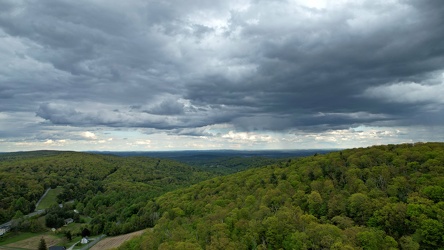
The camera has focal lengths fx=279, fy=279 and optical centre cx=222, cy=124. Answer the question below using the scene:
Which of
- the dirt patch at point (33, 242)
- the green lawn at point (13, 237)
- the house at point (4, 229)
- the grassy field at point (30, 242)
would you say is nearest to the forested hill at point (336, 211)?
the dirt patch at point (33, 242)

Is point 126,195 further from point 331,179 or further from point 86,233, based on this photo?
point 331,179

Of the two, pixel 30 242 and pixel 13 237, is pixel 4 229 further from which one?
pixel 30 242

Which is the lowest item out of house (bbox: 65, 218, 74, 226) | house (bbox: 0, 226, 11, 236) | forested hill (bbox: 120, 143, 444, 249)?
house (bbox: 65, 218, 74, 226)

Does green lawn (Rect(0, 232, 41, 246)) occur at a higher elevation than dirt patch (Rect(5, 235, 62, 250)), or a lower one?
higher

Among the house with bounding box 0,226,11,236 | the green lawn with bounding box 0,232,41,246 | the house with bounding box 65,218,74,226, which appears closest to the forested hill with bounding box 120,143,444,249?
the green lawn with bounding box 0,232,41,246

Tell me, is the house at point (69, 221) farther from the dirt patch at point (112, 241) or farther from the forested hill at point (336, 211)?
the forested hill at point (336, 211)

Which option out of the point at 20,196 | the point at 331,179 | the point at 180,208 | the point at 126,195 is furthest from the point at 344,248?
the point at 20,196

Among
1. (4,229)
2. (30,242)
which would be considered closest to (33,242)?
(30,242)

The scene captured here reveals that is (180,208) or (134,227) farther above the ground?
(180,208)

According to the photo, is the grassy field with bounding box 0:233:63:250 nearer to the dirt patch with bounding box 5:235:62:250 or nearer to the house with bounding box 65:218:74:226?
the dirt patch with bounding box 5:235:62:250
